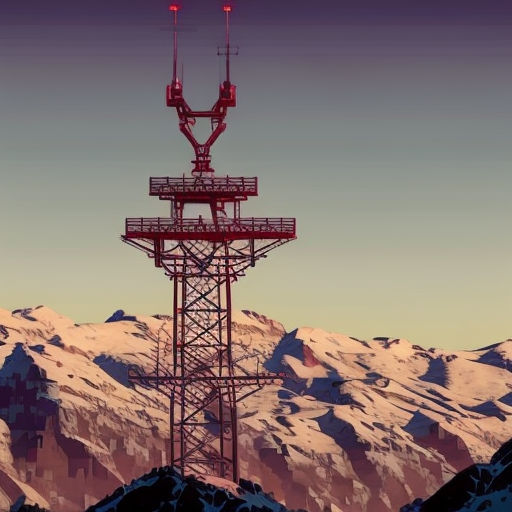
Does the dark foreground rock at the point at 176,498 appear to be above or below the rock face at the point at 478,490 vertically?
below

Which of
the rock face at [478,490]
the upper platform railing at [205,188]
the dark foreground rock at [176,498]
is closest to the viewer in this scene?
the rock face at [478,490]

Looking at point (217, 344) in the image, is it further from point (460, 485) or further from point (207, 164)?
point (460, 485)

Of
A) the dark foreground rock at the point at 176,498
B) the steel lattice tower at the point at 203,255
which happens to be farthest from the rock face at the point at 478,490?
the steel lattice tower at the point at 203,255

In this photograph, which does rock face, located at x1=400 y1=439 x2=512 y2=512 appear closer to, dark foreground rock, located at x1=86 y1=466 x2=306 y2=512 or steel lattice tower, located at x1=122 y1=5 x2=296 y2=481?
dark foreground rock, located at x1=86 y1=466 x2=306 y2=512

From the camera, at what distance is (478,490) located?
2356 inches

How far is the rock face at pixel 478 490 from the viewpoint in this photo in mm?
58781

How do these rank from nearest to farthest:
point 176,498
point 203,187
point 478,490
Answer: point 478,490 → point 176,498 → point 203,187

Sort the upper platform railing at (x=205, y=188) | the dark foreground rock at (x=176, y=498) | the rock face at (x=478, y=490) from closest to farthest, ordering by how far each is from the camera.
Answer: the rock face at (x=478, y=490) → the dark foreground rock at (x=176, y=498) → the upper platform railing at (x=205, y=188)

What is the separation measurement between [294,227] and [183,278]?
26.6 feet

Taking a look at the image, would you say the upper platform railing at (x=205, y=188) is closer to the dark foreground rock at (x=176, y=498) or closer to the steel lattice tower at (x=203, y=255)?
the steel lattice tower at (x=203, y=255)

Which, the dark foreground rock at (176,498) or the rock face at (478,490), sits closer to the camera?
the rock face at (478,490)

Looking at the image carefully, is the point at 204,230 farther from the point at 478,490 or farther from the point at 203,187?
the point at 478,490

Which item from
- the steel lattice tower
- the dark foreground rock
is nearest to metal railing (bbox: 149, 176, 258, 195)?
the steel lattice tower

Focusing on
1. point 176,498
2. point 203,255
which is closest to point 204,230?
point 203,255
